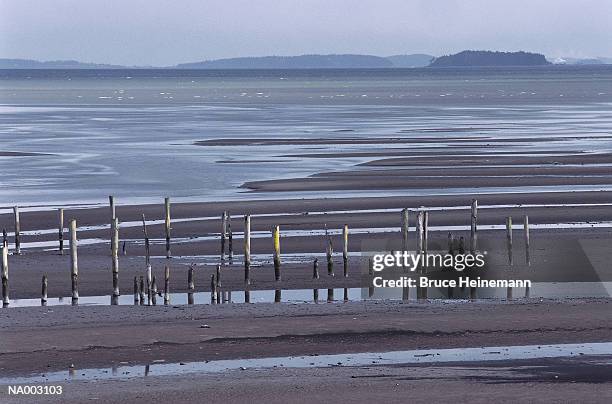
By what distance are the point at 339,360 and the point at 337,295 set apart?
20.6 feet

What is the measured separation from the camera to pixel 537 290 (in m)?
27.2

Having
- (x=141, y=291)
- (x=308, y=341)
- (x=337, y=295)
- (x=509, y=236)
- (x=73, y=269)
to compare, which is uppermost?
(x=509, y=236)

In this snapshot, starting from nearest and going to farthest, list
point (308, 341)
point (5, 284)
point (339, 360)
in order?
point (339, 360), point (308, 341), point (5, 284)

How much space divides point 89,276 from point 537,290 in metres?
9.98

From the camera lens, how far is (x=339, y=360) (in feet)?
67.1

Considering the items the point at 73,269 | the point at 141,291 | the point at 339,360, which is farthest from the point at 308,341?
the point at 73,269

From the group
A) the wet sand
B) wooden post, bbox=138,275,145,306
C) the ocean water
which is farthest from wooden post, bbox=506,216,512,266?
the ocean water

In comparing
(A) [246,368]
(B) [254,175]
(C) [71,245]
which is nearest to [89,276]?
(C) [71,245]

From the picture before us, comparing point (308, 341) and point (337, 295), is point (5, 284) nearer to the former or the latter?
point (337, 295)

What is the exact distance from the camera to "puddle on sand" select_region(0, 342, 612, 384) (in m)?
19.3

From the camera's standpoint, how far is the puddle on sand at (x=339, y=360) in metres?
19.3

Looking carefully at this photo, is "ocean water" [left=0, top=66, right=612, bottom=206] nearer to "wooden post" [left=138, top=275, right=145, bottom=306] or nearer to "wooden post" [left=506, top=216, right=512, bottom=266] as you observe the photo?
"wooden post" [left=506, top=216, right=512, bottom=266]

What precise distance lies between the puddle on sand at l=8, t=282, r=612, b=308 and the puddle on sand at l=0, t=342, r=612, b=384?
4.90 metres

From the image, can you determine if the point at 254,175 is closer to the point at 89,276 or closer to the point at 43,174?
the point at 43,174
